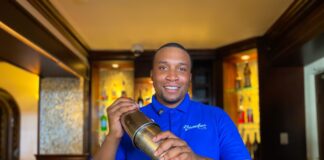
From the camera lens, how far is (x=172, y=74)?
1210 mm

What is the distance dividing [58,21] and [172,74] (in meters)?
2.32

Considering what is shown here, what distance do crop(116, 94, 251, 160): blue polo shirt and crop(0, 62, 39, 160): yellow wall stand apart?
4169 mm

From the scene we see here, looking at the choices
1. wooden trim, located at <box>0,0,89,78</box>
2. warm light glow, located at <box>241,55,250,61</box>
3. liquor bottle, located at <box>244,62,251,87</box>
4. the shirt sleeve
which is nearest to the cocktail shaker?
the shirt sleeve

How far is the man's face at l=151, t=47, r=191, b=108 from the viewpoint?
1213 millimetres

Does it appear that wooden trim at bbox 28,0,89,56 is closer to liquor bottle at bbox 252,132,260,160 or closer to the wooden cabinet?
the wooden cabinet

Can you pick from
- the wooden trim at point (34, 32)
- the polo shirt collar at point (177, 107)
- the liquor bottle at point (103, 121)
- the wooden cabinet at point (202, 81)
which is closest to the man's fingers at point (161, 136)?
the polo shirt collar at point (177, 107)

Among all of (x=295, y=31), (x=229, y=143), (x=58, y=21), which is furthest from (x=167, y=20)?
(x=229, y=143)

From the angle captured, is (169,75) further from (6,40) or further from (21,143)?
(21,143)

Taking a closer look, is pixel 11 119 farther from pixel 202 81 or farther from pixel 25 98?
pixel 202 81

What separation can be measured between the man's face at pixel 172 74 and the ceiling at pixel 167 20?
70.0 inches

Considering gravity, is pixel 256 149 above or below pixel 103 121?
below

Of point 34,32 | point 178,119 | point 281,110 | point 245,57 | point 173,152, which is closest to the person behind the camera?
point 173,152

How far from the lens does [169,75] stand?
1.21 metres

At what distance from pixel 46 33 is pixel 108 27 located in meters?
0.74
